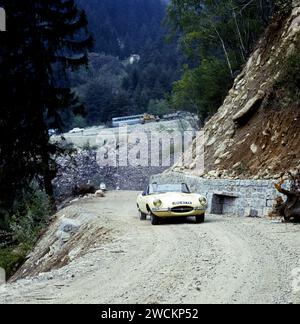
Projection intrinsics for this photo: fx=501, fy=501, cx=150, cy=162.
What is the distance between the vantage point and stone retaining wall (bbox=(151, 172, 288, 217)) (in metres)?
17.4

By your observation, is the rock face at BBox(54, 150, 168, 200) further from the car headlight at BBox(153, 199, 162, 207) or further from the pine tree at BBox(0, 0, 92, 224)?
the car headlight at BBox(153, 199, 162, 207)

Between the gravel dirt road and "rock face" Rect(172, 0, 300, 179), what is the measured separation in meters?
6.39

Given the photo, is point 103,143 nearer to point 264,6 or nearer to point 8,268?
point 264,6

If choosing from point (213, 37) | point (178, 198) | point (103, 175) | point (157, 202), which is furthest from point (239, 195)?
point (103, 175)

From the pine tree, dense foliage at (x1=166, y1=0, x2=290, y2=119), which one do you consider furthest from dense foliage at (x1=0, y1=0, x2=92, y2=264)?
dense foliage at (x1=166, y1=0, x2=290, y2=119)

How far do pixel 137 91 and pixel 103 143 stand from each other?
66.1m

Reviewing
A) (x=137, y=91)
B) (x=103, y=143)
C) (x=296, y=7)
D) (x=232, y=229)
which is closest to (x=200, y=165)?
(x=296, y=7)

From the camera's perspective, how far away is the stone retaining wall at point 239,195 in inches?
685

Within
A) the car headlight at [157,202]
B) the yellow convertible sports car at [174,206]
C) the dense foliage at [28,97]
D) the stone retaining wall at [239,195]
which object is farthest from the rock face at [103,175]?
the car headlight at [157,202]

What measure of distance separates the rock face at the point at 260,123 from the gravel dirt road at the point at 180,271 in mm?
6388

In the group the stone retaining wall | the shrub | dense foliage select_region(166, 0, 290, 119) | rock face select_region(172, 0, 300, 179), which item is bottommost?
the shrub

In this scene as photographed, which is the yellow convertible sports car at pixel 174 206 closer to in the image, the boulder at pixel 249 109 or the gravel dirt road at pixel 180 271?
the gravel dirt road at pixel 180 271

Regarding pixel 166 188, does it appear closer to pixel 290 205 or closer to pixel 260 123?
pixel 290 205

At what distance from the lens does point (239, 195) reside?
18.8 meters
